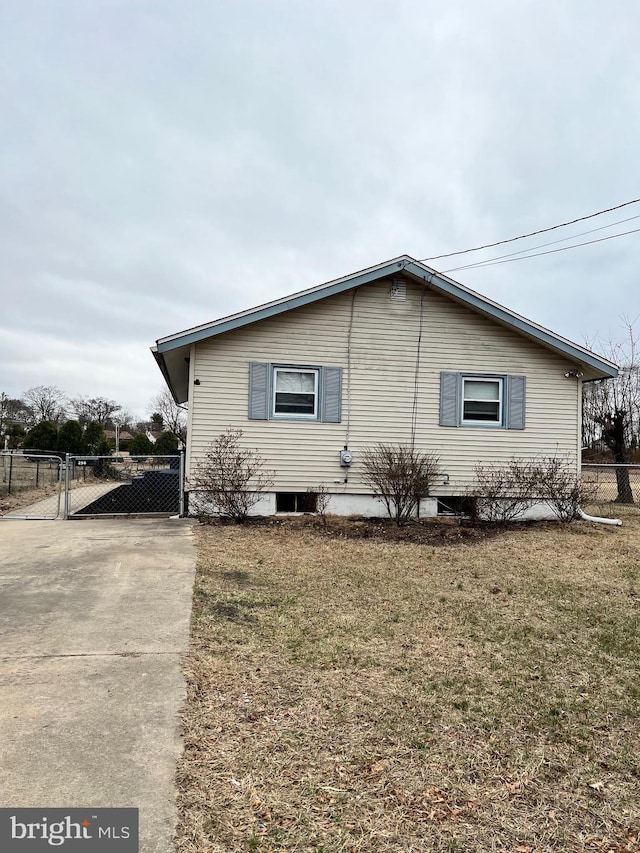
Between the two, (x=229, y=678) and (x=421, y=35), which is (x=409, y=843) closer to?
(x=229, y=678)

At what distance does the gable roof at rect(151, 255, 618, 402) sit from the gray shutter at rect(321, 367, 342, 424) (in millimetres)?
1456

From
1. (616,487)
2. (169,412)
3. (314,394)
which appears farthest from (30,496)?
(169,412)

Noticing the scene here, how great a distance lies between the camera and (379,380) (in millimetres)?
10953

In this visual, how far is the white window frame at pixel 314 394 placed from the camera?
10.6 metres

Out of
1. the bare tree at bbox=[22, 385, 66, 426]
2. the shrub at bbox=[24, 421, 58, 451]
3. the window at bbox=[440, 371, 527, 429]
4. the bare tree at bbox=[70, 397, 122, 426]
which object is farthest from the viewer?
the bare tree at bbox=[70, 397, 122, 426]

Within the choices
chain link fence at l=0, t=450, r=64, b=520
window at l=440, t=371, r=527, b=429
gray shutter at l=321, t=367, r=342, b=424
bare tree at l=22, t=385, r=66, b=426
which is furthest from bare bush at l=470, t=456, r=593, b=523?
bare tree at l=22, t=385, r=66, b=426

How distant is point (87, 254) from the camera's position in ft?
61.8

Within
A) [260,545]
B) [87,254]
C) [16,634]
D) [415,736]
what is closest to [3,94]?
[87,254]

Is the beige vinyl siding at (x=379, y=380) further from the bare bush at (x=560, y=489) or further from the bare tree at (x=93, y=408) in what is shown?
the bare tree at (x=93, y=408)

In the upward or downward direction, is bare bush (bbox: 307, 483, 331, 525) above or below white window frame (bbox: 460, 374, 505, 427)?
below

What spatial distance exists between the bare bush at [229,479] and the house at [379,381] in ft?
0.62

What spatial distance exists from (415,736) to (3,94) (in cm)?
1395

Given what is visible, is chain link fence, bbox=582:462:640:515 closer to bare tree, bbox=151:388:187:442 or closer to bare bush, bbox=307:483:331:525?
bare bush, bbox=307:483:331:525

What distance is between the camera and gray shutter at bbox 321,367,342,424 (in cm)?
1070
